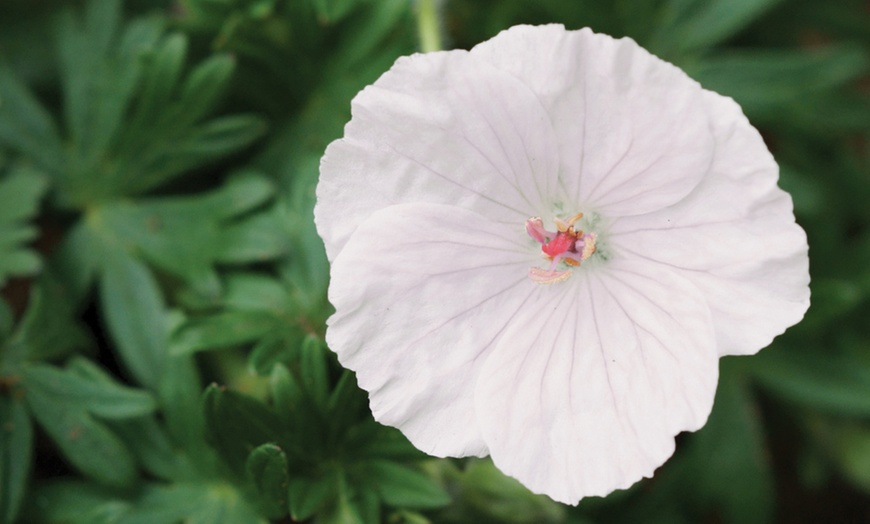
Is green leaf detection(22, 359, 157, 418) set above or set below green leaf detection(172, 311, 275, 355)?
below

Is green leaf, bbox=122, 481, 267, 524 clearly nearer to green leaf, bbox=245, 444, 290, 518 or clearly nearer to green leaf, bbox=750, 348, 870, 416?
green leaf, bbox=245, 444, 290, 518

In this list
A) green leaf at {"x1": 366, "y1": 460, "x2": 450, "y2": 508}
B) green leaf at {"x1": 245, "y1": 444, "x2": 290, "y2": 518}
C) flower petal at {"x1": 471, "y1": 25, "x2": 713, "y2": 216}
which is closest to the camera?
flower petal at {"x1": 471, "y1": 25, "x2": 713, "y2": 216}

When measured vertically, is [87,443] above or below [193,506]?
above

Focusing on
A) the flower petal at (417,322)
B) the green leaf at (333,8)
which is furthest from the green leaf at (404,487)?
the green leaf at (333,8)

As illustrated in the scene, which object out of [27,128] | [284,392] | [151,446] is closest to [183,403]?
[151,446]

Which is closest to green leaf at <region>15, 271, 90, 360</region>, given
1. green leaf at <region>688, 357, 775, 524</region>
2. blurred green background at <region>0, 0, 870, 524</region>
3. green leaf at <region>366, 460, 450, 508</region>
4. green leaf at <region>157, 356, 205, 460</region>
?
blurred green background at <region>0, 0, 870, 524</region>

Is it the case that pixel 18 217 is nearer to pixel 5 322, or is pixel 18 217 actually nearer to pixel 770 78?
pixel 5 322
